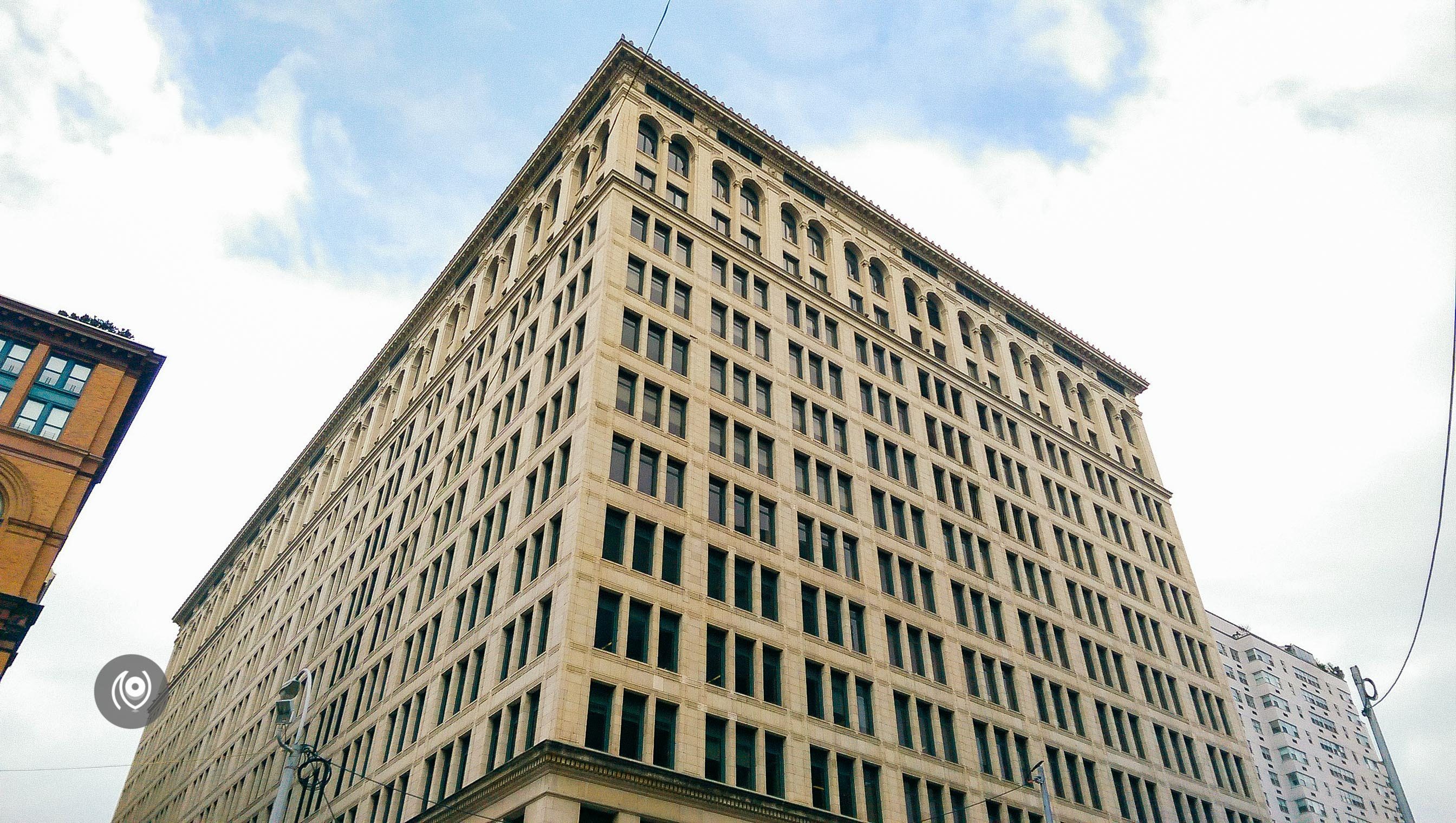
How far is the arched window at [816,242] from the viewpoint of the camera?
65.0 m

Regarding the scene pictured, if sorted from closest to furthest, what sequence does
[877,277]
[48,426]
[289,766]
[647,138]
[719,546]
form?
1. [289,766]
2. [719,546]
3. [647,138]
4. [48,426]
5. [877,277]

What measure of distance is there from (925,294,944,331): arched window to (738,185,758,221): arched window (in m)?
15.3

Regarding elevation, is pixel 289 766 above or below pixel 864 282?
below

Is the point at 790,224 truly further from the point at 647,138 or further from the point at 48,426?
the point at 48,426

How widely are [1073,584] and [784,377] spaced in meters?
24.6

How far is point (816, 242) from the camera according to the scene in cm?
6600

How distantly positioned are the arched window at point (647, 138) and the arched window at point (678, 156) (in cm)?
94

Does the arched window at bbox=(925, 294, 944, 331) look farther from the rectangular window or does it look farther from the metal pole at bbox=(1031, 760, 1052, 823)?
the rectangular window

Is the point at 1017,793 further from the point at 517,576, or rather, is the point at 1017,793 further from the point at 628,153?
the point at 628,153

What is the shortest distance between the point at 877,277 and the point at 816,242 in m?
5.88

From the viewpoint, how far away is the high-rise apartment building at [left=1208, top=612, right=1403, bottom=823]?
105 metres

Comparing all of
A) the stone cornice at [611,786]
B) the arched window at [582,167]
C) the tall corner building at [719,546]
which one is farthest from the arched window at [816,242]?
the stone cornice at [611,786]

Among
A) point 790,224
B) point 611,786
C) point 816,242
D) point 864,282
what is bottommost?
point 611,786

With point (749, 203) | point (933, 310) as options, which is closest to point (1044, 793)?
point (749, 203)
